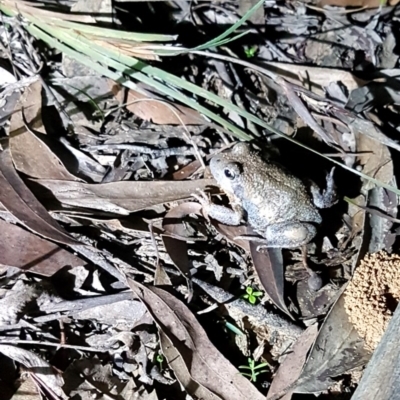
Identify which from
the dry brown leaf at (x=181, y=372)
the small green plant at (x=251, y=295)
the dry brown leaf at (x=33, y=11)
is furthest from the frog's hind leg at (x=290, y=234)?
the dry brown leaf at (x=33, y=11)

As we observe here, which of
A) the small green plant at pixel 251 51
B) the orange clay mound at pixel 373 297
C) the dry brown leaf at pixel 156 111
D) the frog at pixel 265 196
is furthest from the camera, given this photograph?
the small green plant at pixel 251 51

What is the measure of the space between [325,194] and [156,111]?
1.13m

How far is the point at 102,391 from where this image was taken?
11.0ft

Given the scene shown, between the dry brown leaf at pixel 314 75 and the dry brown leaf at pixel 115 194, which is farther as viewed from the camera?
the dry brown leaf at pixel 314 75

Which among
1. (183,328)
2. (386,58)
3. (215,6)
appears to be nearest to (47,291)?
(183,328)

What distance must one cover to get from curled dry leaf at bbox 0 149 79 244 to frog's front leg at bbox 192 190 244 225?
29.7 inches

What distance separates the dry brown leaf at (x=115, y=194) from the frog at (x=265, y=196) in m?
0.22

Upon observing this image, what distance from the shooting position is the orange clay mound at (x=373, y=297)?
3268 millimetres

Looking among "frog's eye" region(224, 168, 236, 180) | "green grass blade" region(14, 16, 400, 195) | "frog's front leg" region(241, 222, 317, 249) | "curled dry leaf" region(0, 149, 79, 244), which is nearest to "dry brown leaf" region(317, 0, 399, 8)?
"green grass blade" region(14, 16, 400, 195)

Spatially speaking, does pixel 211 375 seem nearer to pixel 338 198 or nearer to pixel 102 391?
pixel 102 391

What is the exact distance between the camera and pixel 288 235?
11.4 ft

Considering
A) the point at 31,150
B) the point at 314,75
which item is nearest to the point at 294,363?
the point at 314,75

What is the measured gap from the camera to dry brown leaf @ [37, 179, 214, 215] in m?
3.49

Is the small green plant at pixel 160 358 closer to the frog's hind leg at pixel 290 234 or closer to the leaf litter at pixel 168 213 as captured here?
the leaf litter at pixel 168 213
